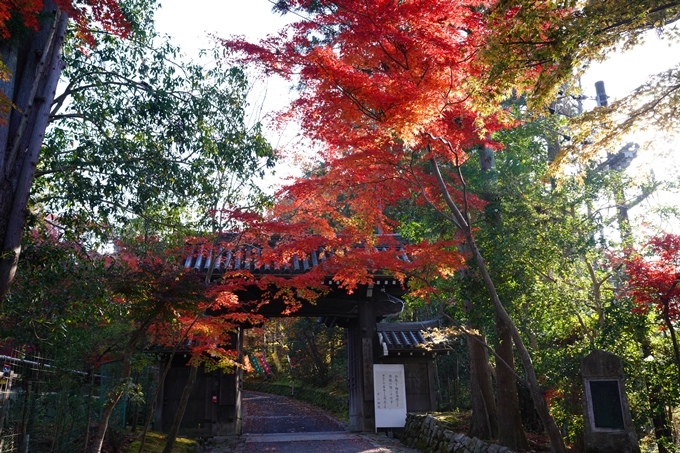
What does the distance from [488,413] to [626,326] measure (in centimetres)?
366

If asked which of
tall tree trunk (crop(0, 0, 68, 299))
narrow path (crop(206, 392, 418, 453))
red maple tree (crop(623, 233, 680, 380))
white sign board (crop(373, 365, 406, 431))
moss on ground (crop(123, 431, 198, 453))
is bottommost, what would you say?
narrow path (crop(206, 392, 418, 453))

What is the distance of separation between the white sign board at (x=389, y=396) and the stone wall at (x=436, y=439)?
397 mm

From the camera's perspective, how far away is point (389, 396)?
13.9m

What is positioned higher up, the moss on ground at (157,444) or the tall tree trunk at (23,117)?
the tall tree trunk at (23,117)

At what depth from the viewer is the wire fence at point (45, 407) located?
6113mm

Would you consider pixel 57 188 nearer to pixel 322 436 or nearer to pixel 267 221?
pixel 267 221

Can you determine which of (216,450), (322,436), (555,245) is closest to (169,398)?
(216,450)

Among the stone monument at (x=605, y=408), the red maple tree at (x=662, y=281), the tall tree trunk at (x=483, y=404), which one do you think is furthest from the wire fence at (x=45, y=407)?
the red maple tree at (x=662, y=281)

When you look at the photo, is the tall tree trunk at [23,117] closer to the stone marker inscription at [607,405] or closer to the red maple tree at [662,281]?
the stone marker inscription at [607,405]

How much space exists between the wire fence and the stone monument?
7.15 metres

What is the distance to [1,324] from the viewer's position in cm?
746

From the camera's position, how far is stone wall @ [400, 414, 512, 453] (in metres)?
8.56

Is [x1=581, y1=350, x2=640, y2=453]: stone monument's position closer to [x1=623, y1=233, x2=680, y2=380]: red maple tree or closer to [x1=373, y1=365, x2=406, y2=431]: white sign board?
[x1=623, y1=233, x2=680, y2=380]: red maple tree

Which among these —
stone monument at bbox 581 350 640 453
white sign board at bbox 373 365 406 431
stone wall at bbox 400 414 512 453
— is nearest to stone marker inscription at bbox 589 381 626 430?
stone monument at bbox 581 350 640 453
